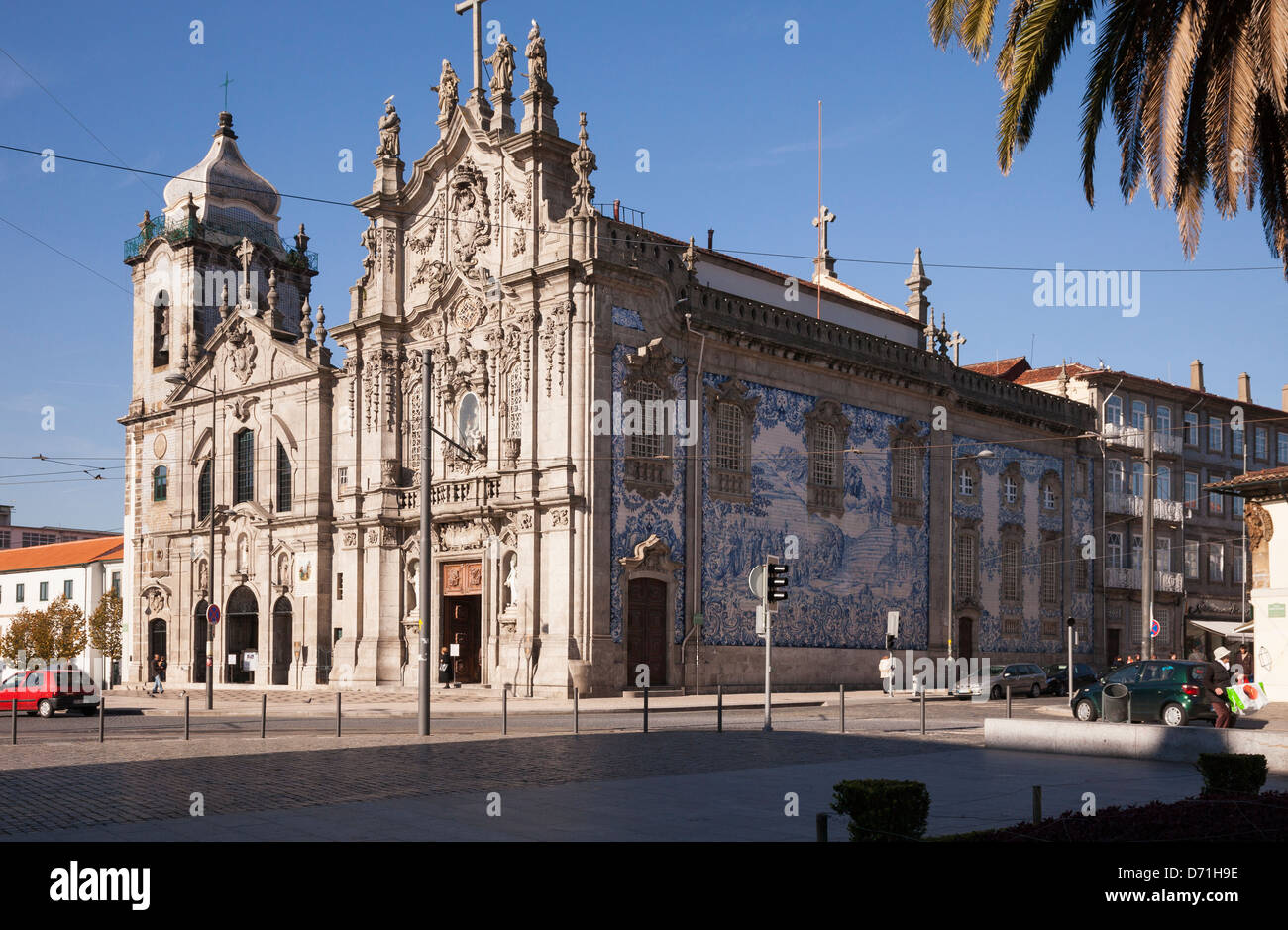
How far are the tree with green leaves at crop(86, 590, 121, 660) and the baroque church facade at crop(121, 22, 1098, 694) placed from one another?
39.2 ft

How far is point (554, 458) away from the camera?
124 feet

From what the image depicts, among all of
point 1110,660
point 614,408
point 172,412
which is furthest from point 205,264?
point 1110,660

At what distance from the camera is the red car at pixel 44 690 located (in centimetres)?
3553

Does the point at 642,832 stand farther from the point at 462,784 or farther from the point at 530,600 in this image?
the point at 530,600

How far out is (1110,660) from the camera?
59156 mm

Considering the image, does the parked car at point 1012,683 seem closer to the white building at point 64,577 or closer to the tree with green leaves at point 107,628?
the tree with green leaves at point 107,628

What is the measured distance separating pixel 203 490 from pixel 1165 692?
1622 inches

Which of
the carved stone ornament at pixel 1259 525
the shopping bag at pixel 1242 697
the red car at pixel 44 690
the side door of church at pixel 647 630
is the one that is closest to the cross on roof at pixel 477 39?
the side door of church at pixel 647 630

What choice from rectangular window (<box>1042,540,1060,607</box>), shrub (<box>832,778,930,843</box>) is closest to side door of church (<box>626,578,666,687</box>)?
Result: rectangular window (<box>1042,540,1060,607</box>)

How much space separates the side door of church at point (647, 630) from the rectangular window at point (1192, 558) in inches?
1429

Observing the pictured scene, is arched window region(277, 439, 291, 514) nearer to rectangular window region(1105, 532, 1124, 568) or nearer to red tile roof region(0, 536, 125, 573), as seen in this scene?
red tile roof region(0, 536, 125, 573)

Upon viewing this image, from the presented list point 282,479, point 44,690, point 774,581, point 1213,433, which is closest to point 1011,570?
point 1213,433
